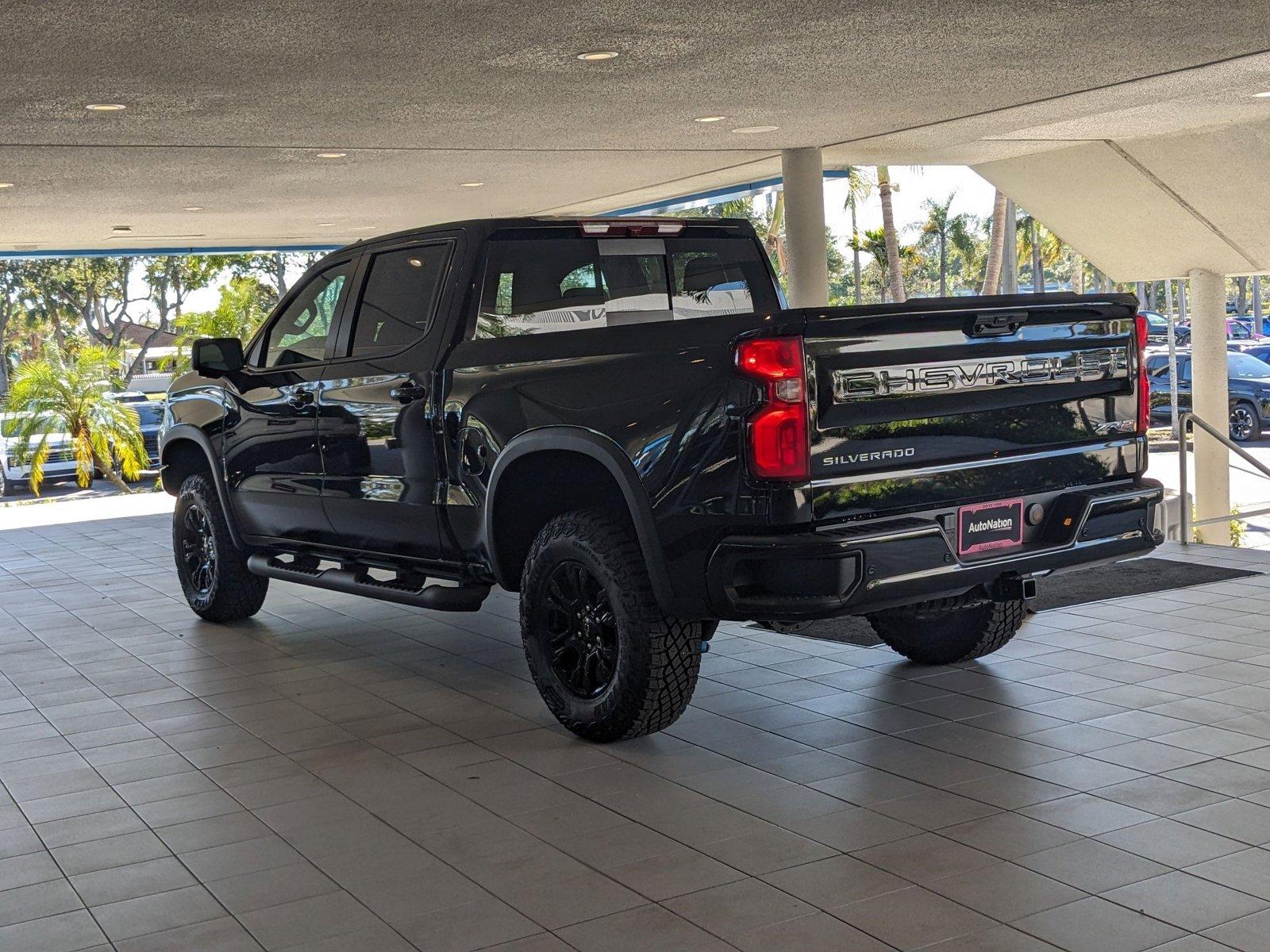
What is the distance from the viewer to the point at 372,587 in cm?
607

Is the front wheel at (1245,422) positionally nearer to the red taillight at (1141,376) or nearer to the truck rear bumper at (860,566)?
the red taillight at (1141,376)

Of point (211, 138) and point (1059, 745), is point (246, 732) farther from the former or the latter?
point (211, 138)

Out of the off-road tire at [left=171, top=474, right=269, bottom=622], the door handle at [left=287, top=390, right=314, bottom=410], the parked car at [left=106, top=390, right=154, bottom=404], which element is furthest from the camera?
the parked car at [left=106, top=390, right=154, bottom=404]

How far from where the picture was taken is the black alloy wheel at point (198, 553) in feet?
24.9

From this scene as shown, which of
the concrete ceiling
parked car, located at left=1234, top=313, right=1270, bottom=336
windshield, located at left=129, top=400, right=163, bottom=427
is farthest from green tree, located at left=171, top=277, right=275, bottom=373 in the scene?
parked car, located at left=1234, top=313, right=1270, bottom=336

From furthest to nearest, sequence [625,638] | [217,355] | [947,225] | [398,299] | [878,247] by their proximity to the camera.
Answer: [947,225] → [878,247] → [217,355] → [398,299] → [625,638]

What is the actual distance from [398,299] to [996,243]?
2674 centimetres

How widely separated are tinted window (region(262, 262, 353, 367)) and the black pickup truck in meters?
0.02

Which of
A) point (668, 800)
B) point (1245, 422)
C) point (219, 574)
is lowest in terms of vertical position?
point (1245, 422)

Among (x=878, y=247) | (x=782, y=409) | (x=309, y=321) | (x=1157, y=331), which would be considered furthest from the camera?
(x=1157, y=331)

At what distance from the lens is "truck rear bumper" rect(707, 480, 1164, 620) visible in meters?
4.21

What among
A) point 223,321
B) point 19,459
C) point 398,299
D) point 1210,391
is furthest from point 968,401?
point 223,321

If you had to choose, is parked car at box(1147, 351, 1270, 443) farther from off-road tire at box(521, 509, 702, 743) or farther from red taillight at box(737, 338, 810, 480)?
red taillight at box(737, 338, 810, 480)

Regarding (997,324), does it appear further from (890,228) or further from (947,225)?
(947,225)
